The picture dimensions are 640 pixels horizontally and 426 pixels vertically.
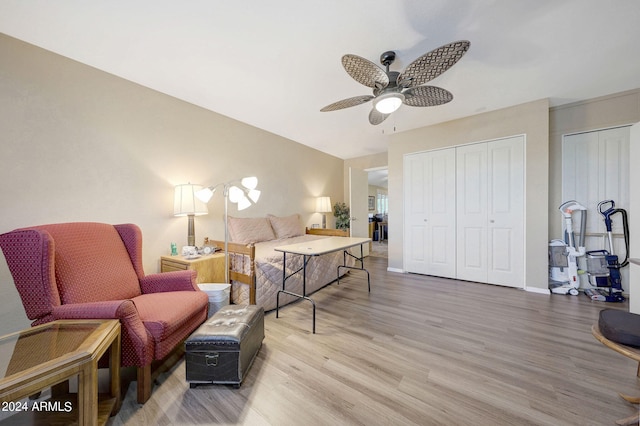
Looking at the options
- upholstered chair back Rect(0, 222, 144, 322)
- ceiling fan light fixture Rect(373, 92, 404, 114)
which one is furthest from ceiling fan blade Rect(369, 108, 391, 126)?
upholstered chair back Rect(0, 222, 144, 322)

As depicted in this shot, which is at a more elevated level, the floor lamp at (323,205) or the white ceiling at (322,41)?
the white ceiling at (322,41)

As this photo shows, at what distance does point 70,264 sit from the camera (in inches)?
57.1

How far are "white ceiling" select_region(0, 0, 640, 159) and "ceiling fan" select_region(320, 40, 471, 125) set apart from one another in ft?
1.04

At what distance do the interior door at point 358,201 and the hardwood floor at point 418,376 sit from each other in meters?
2.50

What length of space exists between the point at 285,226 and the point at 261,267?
159 cm

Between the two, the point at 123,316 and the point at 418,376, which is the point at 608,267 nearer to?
the point at 418,376

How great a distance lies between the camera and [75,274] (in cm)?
144

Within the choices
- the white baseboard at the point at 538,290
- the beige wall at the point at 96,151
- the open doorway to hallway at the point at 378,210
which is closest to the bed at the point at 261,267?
the beige wall at the point at 96,151

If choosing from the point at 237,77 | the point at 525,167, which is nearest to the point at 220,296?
the point at 237,77

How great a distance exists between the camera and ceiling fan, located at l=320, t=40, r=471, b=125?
1529mm

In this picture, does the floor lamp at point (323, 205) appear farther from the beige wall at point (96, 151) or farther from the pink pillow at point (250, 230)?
the beige wall at point (96, 151)

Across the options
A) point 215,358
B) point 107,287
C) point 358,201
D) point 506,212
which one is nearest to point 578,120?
point 506,212

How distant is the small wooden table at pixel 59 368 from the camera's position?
2.74 ft

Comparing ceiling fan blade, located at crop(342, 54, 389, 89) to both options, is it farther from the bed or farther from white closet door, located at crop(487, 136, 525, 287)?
white closet door, located at crop(487, 136, 525, 287)
